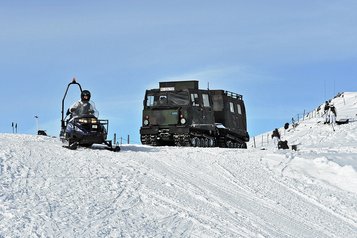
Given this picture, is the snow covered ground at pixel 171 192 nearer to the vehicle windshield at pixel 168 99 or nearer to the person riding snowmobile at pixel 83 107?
the person riding snowmobile at pixel 83 107

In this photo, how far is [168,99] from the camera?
2764 centimetres

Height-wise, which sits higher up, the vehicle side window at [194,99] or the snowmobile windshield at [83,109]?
the vehicle side window at [194,99]

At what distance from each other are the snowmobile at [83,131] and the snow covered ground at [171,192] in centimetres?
45

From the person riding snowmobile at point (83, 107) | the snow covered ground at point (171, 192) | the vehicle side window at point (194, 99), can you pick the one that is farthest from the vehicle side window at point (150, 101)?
the person riding snowmobile at point (83, 107)

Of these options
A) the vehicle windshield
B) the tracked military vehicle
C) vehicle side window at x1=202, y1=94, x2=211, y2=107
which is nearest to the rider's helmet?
the tracked military vehicle

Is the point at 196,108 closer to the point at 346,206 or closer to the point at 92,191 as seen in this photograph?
the point at 346,206

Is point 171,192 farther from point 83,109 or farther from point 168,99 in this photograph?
point 168,99

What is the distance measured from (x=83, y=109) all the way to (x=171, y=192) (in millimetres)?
6558

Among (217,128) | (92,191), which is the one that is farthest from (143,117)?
(92,191)

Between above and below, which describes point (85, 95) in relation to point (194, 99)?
below

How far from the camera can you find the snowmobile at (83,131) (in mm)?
18500

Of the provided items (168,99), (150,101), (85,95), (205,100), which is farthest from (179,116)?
(85,95)

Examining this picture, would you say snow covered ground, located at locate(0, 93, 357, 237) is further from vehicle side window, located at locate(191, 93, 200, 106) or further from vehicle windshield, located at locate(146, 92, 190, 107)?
vehicle side window, located at locate(191, 93, 200, 106)

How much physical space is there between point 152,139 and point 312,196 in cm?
1239
